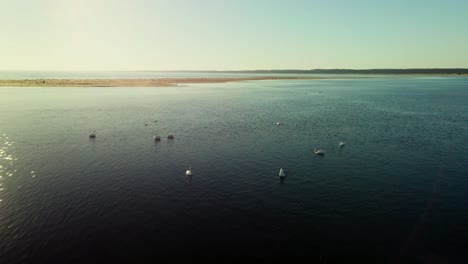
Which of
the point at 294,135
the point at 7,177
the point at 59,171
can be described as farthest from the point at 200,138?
the point at 7,177

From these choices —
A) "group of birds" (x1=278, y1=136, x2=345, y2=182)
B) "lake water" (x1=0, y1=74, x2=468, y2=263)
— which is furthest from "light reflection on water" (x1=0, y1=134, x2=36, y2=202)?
"group of birds" (x1=278, y1=136, x2=345, y2=182)

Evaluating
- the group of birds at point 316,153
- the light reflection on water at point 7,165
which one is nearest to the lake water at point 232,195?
the light reflection on water at point 7,165

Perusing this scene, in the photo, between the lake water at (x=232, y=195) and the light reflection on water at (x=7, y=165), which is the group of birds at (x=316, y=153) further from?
the light reflection on water at (x=7, y=165)

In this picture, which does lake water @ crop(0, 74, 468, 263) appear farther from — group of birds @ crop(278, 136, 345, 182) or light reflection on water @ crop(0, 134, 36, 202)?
group of birds @ crop(278, 136, 345, 182)

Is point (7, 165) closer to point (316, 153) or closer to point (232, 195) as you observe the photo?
point (232, 195)

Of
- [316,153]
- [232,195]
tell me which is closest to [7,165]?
[232,195]

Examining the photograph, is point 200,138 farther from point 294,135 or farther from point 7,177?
point 7,177

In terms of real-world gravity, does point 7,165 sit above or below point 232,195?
above

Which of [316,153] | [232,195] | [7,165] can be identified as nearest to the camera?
[232,195]
